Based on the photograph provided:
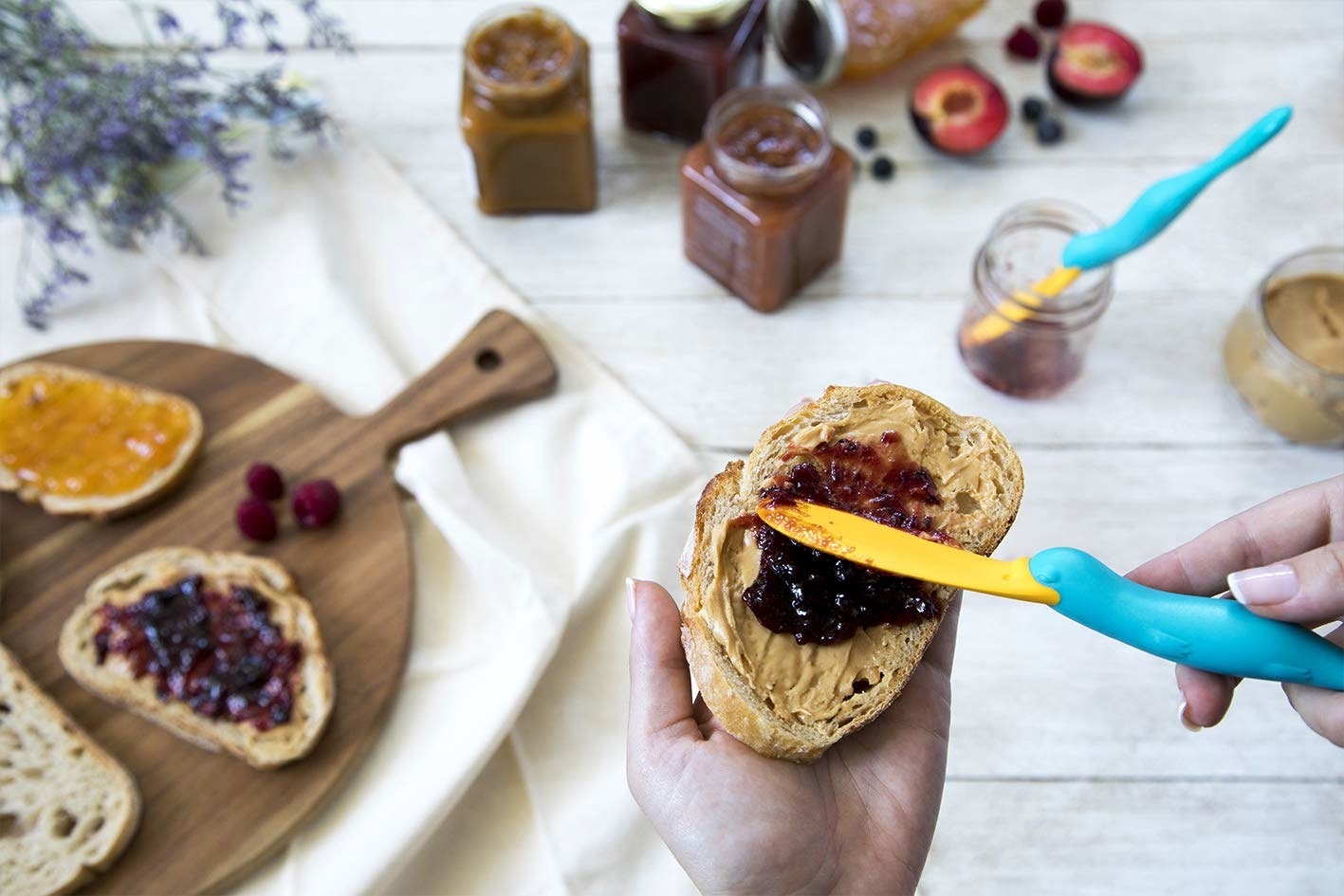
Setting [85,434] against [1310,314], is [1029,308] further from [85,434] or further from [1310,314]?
[85,434]

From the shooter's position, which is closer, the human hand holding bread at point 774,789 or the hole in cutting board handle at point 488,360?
the human hand holding bread at point 774,789

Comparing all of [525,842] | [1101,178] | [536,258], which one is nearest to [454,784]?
[525,842]

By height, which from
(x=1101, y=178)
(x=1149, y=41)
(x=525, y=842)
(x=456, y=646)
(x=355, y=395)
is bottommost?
(x=525, y=842)

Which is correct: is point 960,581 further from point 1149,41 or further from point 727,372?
point 1149,41

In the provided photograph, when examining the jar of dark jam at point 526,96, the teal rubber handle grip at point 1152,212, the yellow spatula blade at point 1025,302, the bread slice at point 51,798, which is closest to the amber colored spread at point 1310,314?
the teal rubber handle grip at point 1152,212

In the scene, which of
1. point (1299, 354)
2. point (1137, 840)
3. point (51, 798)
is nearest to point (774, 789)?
point (1137, 840)

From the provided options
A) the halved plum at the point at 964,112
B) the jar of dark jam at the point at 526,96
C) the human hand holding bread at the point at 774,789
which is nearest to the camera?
the human hand holding bread at the point at 774,789

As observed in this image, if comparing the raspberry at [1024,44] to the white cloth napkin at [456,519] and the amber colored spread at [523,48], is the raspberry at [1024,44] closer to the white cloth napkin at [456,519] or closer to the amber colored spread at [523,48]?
the amber colored spread at [523,48]

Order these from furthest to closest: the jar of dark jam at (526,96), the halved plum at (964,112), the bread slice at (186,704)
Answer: the halved plum at (964,112), the jar of dark jam at (526,96), the bread slice at (186,704)
